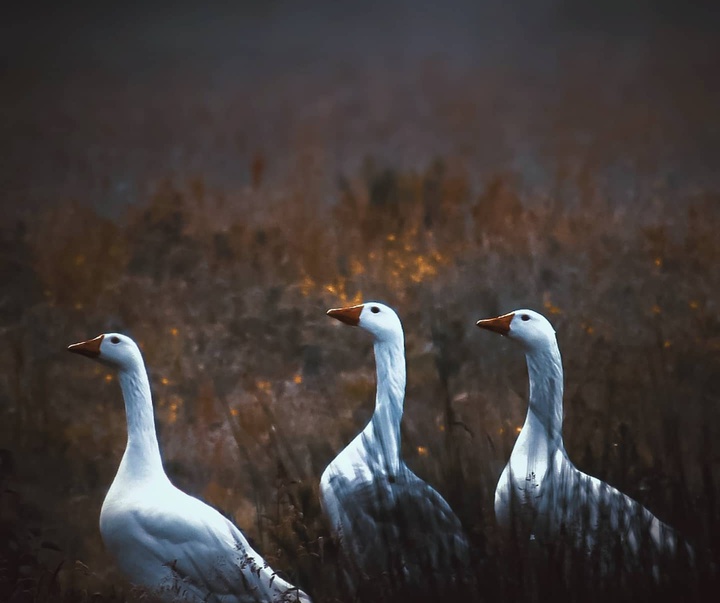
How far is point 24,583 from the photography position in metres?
3.15

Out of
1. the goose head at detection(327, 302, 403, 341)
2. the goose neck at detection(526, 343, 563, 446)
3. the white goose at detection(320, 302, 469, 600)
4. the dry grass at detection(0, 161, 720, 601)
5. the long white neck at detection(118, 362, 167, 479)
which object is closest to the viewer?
the white goose at detection(320, 302, 469, 600)

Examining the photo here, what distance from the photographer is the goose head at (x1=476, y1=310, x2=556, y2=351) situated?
3281 millimetres

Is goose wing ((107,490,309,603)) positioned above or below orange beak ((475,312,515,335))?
below

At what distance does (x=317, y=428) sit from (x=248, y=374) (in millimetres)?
455

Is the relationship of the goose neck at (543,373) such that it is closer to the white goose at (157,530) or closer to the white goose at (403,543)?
the white goose at (403,543)

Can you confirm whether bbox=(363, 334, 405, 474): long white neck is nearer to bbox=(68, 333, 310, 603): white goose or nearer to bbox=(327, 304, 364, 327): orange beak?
bbox=(327, 304, 364, 327): orange beak

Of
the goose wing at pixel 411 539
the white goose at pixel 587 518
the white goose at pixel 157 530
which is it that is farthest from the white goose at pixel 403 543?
the white goose at pixel 157 530

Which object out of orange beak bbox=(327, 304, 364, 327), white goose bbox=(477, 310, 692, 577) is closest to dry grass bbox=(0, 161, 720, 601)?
orange beak bbox=(327, 304, 364, 327)

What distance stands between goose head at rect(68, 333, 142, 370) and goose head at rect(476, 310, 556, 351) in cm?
96

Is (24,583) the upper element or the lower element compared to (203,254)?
lower

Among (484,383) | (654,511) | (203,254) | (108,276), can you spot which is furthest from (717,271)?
(654,511)

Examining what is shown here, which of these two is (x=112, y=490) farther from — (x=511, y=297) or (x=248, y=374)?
(x=511, y=297)

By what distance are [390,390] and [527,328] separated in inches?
17.6

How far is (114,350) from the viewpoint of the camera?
129 inches
